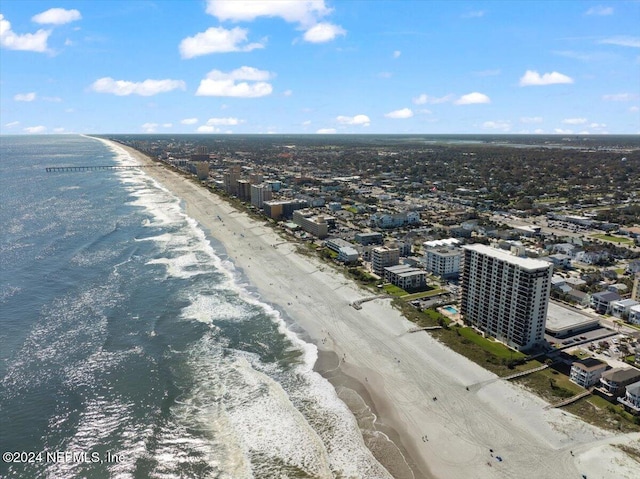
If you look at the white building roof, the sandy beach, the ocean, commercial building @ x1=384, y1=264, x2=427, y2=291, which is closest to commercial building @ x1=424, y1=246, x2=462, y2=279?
commercial building @ x1=384, y1=264, x2=427, y2=291

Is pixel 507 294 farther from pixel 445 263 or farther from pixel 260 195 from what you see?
pixel 260 195

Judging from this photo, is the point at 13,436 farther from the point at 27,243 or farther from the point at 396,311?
the point at 27,243

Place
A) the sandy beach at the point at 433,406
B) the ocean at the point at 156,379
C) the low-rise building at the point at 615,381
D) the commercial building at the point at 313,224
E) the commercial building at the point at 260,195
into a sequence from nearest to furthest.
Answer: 1. the sandy beach at the point at 433,406
2. the ocean at the point at 156,379
3. the low-rise building at the point at 615,381
4. the commercial building at the point at 313,224
5. the commercial building at the point at 260,195

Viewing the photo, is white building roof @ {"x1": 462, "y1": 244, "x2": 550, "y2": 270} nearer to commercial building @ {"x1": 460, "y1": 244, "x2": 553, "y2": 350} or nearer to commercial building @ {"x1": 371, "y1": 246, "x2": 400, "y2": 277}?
commercial building @ {"x1": 460, "y1": 244, "x2": 553, "y2": 350}

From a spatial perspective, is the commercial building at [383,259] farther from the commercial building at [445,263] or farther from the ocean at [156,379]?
the ocean at [156,379]

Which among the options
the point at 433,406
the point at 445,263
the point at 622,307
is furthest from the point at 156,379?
the point at 622,307

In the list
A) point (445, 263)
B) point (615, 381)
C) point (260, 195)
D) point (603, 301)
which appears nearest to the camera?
point (615, 381)

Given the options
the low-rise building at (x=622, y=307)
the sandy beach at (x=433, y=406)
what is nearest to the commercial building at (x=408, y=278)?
the sandy beach at (x=433, y=406)
